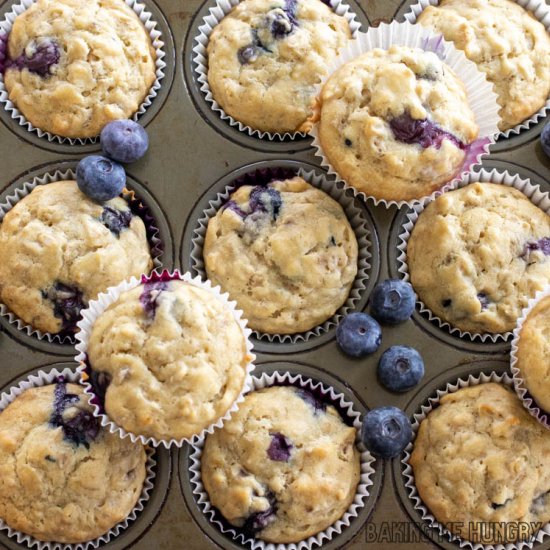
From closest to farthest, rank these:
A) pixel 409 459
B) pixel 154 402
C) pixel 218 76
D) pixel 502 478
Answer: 1. pixel 154 402
2. pixel 502 478
3. pixel 409 459
4. pixel 218 76

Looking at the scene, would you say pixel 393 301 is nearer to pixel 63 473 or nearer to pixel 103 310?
pixel 103 310

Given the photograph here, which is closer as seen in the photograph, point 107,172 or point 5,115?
point 107,172

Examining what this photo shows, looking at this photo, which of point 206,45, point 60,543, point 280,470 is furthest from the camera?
point 206,45

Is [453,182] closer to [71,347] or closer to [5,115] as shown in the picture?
[71,347]

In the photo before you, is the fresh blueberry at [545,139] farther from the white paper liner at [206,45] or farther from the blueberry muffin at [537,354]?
the white paper liner at [206,45]

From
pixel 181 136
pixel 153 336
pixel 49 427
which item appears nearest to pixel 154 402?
pixel 153 336

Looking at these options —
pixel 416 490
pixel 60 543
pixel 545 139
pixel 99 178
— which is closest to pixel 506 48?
pixel 545 139
